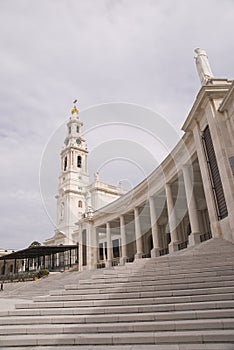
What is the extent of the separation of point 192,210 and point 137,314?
11936 millimetres

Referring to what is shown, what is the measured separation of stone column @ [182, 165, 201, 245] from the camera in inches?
645

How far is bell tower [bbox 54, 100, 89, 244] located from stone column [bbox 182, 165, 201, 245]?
123 ft

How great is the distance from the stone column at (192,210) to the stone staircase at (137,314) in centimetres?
705

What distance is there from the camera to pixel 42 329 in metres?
6.23

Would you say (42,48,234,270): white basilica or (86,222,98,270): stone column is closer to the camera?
(42,48,234,270): white basilica

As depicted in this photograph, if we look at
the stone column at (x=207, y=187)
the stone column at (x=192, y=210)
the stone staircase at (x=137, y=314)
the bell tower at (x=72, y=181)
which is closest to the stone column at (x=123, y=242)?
the stone column at (x=192, y=210)

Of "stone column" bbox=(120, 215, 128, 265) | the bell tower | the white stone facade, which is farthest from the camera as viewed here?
the bell tower

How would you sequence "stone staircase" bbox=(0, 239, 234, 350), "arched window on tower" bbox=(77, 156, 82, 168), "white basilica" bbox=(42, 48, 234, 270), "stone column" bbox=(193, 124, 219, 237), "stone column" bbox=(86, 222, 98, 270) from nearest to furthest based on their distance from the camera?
1. "stone staircase" bbox=(0, 239, 234, 350)
2. "white basilica" bbox=(42, 48, 234, 270)
3. "stone column" bbox=(193, 124, 219, 237)
4. "stone column" bbox=(86, 222, 98, 270)
5. "arched window on tower" bbox=(77, 156, 82, 168)

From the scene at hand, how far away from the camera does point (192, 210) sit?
56.3ft

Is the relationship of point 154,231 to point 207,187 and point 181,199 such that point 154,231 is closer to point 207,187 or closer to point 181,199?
point 181,199

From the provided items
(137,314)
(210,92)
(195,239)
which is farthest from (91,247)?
(137,314)

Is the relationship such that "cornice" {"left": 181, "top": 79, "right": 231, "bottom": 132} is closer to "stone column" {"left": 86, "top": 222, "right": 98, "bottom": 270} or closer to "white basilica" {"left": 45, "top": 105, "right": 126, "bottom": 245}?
"stone column" {"left": 86, "top": 222, "right": 98, "bottom": 270}

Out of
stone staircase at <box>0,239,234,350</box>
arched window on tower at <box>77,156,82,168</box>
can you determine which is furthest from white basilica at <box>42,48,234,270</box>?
arched window on tower at <box>77,156,82,168</box>

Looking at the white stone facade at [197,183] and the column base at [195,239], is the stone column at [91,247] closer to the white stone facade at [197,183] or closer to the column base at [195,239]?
the white stone facade at [197,183]
